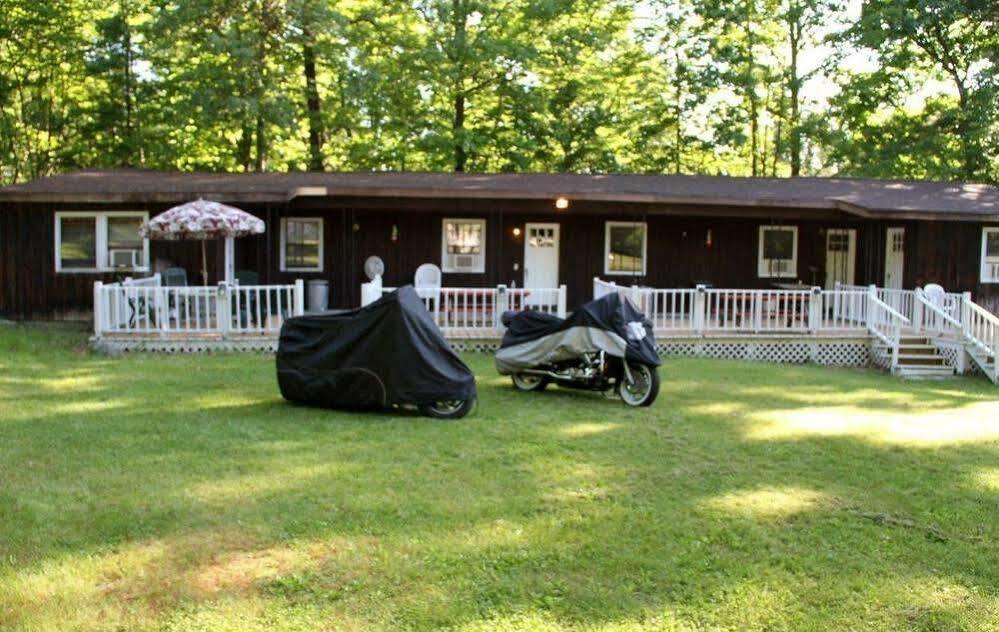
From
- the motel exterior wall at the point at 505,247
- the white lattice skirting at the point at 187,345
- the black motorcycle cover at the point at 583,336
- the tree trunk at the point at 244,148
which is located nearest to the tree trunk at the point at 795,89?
the motel exterior wall at the point at 505,247

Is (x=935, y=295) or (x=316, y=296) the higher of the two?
(x=935, y=295)

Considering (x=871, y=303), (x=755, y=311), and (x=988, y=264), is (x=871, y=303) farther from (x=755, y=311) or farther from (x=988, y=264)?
(x=988, y=264)

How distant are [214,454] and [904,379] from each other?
10588mm

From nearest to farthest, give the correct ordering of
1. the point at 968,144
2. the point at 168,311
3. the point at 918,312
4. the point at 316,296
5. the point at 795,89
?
the point at 168,311
the point at 918,312
the point at 316,296
the point at 968,144
the point at 795,89

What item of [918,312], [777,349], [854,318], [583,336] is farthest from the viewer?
[854,318]

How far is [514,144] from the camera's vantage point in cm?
2652

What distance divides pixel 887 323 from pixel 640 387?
7066 mm

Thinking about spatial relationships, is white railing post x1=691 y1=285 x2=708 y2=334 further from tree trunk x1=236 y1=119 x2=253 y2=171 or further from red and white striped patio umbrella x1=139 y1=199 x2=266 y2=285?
tree trunk x1=236 y1=119 x2=253 y2=171

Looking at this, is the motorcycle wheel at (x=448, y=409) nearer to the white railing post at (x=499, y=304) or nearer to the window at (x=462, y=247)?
the white railing post at (x=499, y=304)

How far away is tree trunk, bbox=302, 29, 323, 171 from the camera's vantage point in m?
25.7

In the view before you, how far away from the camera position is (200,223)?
13.1 metres

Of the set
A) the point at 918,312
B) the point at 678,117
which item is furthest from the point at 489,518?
the point at 678,117

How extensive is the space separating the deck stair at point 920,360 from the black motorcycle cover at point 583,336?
617 centimetres

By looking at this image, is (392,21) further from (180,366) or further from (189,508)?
(189,508)
